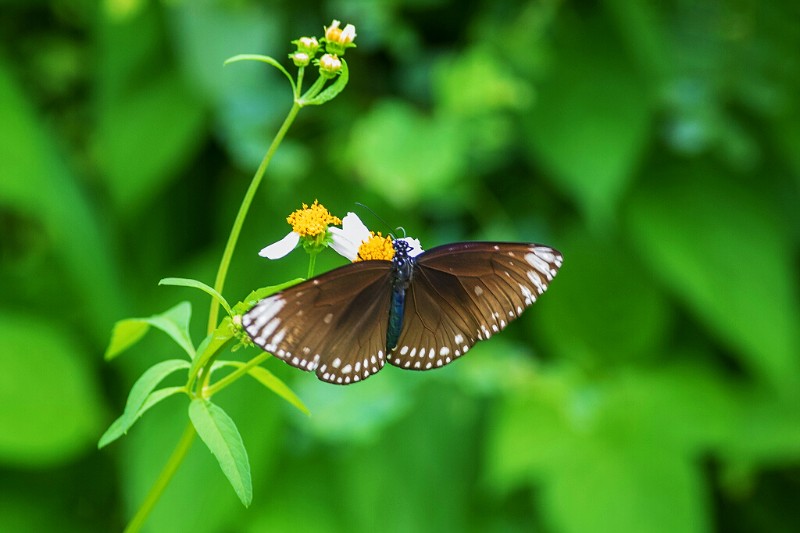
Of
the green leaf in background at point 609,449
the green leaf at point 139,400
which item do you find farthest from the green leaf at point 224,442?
the green leaf in background at point 609,449

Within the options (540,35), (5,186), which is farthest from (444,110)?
(5,186)

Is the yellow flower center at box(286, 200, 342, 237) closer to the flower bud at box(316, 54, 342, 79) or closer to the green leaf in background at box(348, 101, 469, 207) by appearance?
the flower bud at box(316, 54, 342, 79)

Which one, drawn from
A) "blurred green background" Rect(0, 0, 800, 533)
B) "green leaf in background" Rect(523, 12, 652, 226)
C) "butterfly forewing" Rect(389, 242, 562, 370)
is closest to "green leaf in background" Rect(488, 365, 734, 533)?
"blurred green background" Rect(0, 0, 800, 533)

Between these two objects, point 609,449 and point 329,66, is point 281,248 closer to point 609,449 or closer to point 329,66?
point 329,66

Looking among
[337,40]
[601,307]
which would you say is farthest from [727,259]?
[337,40]

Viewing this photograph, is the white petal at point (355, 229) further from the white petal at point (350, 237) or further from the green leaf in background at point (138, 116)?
the green leaf in background at point (138, 116)

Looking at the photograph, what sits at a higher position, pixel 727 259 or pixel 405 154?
pixel 727 259
